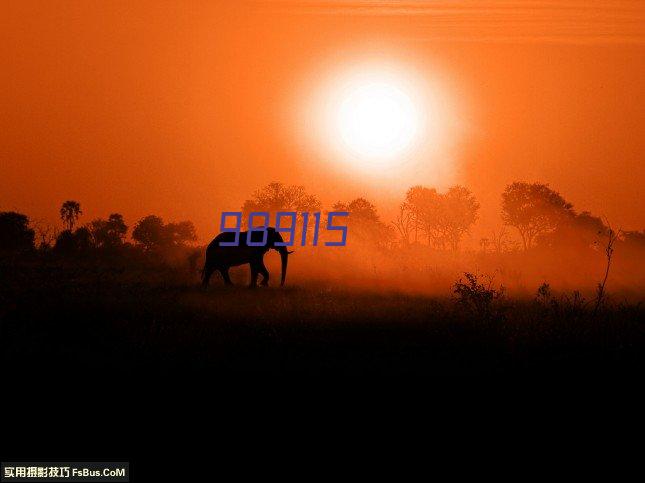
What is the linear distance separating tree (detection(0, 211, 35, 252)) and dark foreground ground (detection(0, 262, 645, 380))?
45.5 meters

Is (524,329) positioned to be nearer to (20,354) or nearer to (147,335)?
(147,335)

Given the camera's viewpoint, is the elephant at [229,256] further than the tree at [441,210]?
No

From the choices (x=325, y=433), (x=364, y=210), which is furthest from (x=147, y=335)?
(x=364, y=210)

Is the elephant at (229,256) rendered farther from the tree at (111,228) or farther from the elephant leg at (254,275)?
the tree at (111,228)

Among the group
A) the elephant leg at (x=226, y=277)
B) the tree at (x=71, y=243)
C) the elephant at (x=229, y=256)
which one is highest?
the tree at (x=71, y=243)

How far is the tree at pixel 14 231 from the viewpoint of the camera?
5472 cm

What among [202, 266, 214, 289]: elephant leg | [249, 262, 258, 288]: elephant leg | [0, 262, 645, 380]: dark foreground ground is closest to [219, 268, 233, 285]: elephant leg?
[202, 266, 214, 289]: elephant leg

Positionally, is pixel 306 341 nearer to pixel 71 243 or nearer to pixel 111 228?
pixel 71 243

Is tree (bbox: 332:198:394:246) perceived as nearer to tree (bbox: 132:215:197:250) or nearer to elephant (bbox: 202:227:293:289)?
tree (bbox: 132:215:197:250)

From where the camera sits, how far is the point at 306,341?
1000 cm

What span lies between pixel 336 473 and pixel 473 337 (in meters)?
4.82

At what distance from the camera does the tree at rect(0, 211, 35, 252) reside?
180 feet

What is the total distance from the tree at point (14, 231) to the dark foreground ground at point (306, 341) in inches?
1792

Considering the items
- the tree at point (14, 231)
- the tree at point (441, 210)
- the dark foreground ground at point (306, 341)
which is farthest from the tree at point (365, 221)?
the dark foreground ground at point (306, 341)
